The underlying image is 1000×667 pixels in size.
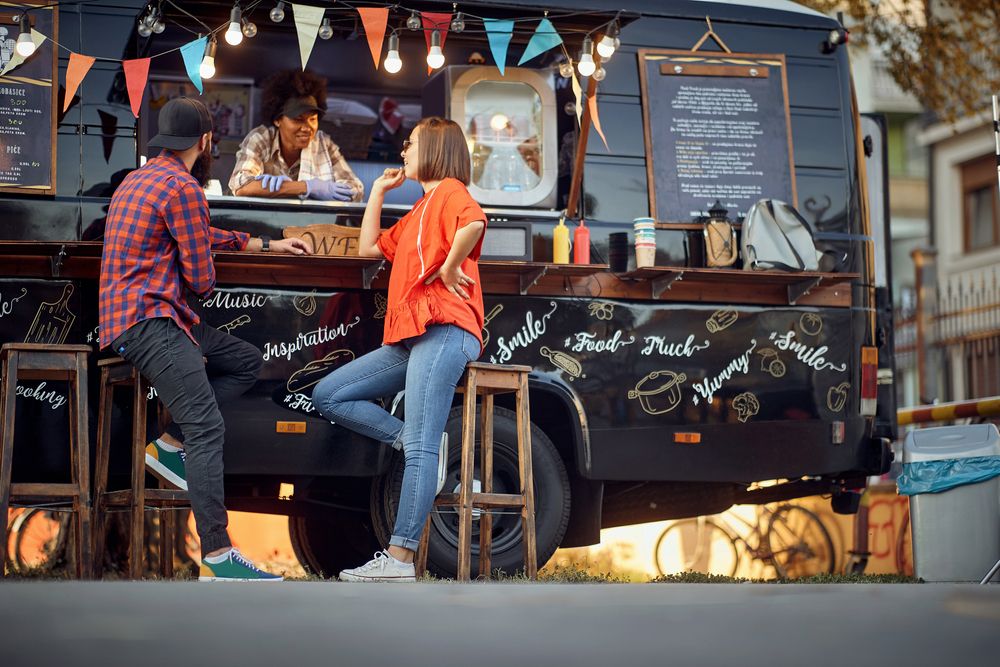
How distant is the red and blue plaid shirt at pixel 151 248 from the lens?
561cm

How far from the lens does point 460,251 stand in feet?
18.8

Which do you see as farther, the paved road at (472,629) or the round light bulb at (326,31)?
the round light bulb at (326,31)

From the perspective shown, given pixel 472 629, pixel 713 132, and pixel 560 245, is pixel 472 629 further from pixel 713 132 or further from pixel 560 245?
pixel 713 132

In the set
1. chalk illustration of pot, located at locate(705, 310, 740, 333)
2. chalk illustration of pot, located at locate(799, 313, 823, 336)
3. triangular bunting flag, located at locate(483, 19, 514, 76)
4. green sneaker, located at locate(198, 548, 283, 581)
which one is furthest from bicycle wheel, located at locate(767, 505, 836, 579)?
green sneaker, located at locate(198, 548, 283, 581)

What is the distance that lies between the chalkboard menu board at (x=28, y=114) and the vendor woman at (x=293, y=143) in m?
0.98

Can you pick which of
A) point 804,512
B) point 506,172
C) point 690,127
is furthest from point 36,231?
point 804,512

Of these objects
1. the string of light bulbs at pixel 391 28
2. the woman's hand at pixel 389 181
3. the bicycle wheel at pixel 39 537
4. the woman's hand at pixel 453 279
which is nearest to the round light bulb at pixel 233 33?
the string of light bulbs at pixel 391 28

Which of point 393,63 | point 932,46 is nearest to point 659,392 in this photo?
point 393,63

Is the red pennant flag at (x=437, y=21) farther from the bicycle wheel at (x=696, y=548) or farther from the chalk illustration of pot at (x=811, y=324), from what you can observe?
the bicycle wheel at (x=696, y=548)

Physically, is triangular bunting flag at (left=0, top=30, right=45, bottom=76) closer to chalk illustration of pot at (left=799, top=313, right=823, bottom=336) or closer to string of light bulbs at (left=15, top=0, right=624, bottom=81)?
string of light bulbs at (left=15, top=0, right=624, bottom=81)

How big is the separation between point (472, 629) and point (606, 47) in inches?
148

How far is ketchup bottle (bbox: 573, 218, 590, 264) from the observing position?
6727 millimetres

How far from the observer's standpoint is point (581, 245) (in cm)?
675

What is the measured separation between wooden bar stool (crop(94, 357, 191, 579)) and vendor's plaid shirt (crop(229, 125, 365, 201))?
1573 mm
